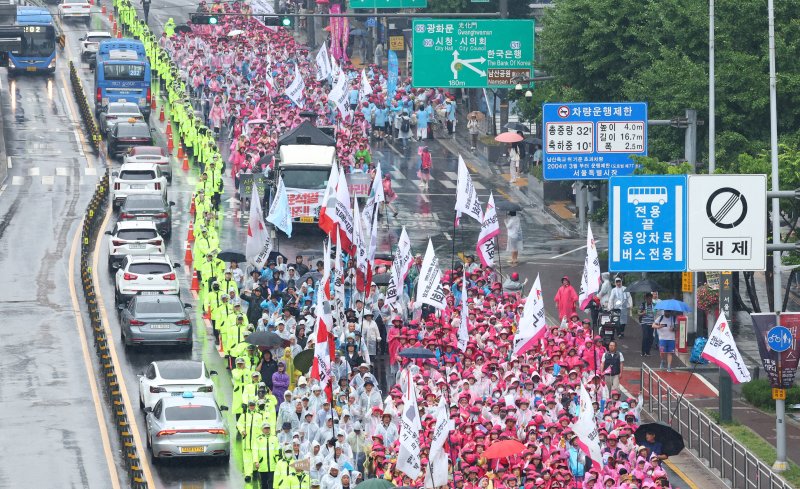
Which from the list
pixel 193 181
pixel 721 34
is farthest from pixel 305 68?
pixel 721 34

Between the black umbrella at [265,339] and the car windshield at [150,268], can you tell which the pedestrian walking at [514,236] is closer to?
the car windshield at [150,268]

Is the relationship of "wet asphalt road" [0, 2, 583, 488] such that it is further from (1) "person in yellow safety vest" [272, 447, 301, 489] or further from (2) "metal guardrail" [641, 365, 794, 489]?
(2) "metal guardrail" [641, 365, 794, 489]

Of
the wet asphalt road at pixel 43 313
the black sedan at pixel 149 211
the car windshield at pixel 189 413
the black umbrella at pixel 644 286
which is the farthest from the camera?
the black sedan at pixel 149 211

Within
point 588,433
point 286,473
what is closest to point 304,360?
point 286,473

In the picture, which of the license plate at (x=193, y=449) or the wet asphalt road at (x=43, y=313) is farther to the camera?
the wet asphalt road at (x=43, y=313)

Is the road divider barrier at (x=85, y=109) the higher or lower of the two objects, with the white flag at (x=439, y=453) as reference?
higher

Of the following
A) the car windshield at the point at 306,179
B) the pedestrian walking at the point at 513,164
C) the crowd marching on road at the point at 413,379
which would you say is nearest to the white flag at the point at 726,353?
the crowd marching on road at the point at 413,379

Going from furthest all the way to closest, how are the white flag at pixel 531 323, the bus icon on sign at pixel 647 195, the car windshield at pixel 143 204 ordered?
the car windshield at pixel 143 204 < the white flag at pixel 531 323 < the bus icon on sign at pixel 647 195
